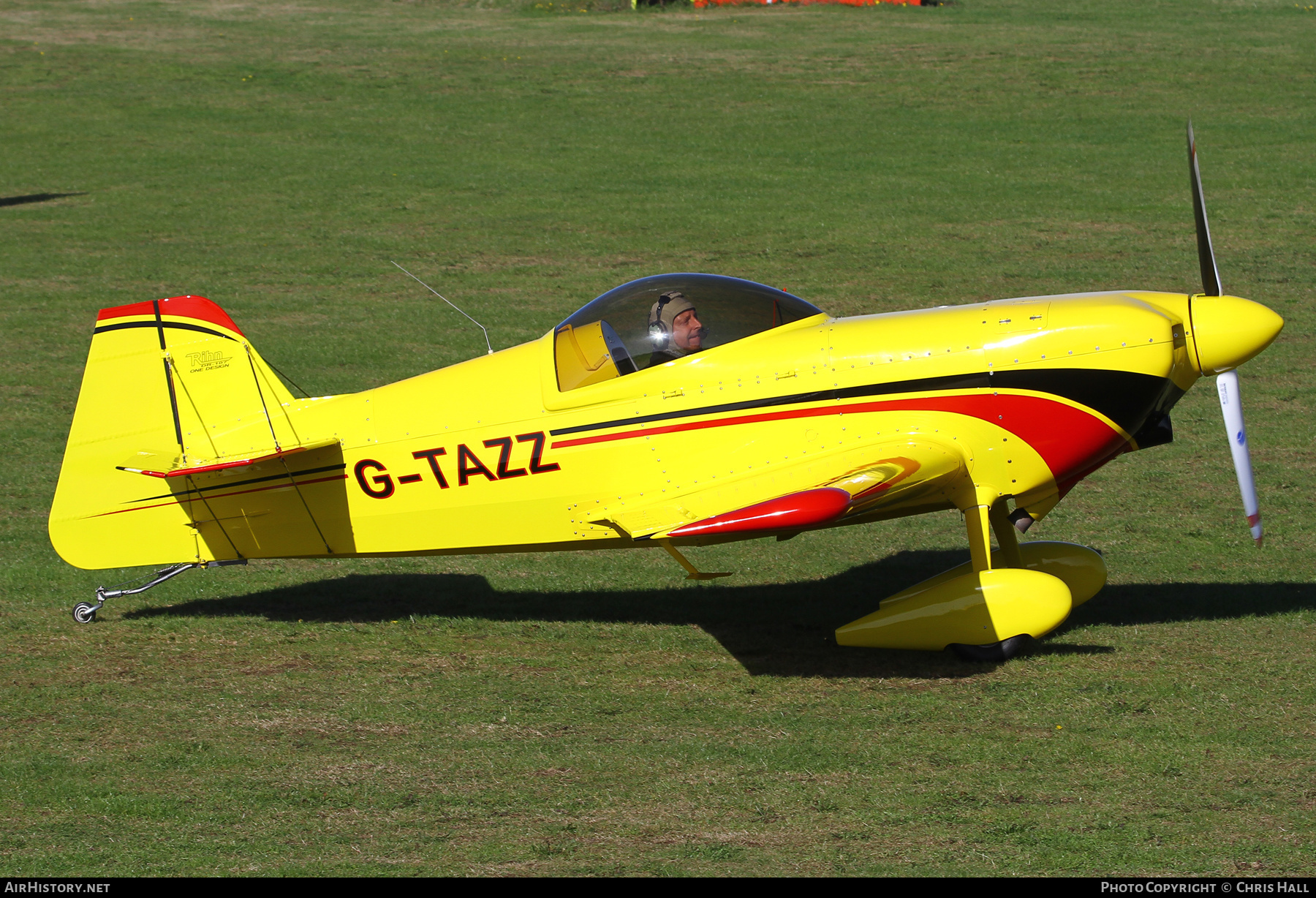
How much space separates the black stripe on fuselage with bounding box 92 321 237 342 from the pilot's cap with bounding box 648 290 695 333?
303cm

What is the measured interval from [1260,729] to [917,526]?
13.6 ft

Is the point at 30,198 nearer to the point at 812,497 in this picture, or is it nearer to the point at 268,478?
the point at 268,478

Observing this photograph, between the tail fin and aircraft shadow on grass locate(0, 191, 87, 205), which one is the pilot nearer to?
the tail fin

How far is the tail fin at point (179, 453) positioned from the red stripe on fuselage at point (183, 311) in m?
0.01

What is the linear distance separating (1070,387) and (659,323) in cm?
263

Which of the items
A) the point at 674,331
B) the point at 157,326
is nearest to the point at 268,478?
the point at 157,326

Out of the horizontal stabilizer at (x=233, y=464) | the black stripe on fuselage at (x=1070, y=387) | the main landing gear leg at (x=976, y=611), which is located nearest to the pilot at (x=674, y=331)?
the black stripe on fuselage at (x=1070, y=387)

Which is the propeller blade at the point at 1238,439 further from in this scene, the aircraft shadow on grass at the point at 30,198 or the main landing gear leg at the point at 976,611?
the aircraft shadow on grass at the point at 30,198

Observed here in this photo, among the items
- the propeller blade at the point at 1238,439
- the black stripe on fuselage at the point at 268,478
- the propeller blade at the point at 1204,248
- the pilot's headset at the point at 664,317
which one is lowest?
the black stripe on fuselage at the point at 268,478

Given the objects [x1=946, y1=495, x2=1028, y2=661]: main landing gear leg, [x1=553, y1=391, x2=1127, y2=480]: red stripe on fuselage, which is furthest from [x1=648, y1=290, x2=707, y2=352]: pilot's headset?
[x1=946, y1=495, x2=1028, y2=661]: main landing gear leg

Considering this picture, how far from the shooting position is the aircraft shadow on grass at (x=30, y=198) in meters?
21.7

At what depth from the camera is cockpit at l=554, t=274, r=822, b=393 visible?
8.05 metres

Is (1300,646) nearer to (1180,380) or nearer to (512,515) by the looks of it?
(1180,380)
